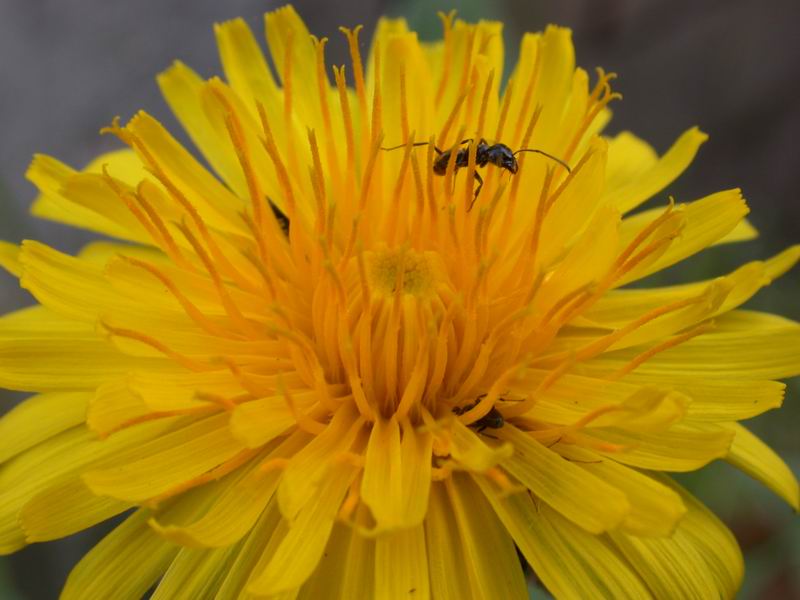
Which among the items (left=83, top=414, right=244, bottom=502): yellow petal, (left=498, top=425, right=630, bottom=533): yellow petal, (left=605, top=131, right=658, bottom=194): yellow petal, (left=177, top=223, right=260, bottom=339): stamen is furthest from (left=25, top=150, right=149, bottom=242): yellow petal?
(left=605, top=131, right=658, bottom=194): yellow petal

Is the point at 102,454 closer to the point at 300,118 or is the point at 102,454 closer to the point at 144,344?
the point at 144,344

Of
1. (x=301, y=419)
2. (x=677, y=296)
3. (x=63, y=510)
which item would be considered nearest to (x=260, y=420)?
(x=301, y=419)

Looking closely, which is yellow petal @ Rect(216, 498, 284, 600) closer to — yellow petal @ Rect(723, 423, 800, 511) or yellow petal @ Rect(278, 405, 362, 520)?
yellow petal @ Rect(278, 405, 362, 520)

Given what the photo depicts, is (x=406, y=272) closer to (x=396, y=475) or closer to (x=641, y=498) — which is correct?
(x=396, y=475)

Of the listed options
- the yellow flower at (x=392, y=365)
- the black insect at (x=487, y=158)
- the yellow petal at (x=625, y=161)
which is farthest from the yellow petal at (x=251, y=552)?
the yellow petal at (x=625, y=161)

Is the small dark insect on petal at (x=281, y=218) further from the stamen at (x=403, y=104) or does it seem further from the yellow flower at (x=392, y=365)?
the stamen at (x=403, y=104)

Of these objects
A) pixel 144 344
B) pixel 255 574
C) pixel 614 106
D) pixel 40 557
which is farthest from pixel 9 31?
pixel 255 574
